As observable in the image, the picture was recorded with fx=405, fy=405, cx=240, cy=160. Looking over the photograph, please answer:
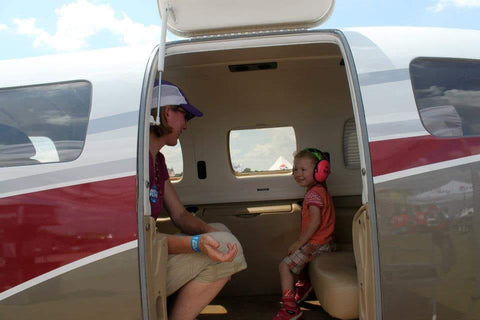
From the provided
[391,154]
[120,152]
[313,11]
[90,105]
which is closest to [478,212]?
[391,154]

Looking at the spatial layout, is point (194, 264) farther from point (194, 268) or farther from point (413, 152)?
point (413, 152)

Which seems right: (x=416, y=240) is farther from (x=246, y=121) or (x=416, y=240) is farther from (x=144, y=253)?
(x=246, y=121)

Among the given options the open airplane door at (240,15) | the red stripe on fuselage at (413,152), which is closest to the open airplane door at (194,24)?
the open airplane door at (240,15)

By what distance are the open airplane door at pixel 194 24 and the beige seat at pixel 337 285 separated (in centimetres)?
110

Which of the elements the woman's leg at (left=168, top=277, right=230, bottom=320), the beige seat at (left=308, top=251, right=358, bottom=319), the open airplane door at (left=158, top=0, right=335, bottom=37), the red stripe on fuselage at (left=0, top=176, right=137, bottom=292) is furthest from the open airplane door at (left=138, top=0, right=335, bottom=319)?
the beige seat at (left=308, top=251, right=358, bottom=319)

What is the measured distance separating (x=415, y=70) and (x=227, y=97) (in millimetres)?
2456

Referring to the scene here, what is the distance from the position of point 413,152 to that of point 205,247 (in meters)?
1.27

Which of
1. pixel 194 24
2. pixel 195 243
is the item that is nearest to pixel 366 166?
pixel 195 243

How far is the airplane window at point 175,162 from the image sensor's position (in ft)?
14.9

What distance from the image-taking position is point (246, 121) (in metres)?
4.49

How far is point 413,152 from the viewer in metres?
2.12

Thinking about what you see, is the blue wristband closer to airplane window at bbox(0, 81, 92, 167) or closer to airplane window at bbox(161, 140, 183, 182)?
airplane window at bbox(0, 81, 92, 167)

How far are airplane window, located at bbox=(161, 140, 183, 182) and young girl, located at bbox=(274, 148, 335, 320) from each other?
1.43m

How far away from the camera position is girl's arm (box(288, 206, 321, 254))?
3389 millimetres
